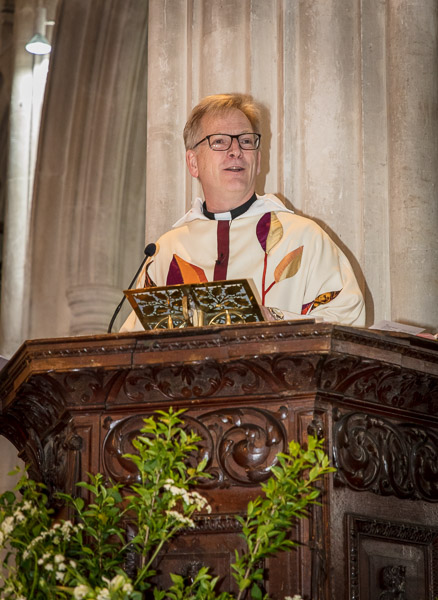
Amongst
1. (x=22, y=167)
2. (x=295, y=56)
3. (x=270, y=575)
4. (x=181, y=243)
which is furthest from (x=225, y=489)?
(x=22, y=167)

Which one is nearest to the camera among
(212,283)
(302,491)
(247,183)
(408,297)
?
(302,491)

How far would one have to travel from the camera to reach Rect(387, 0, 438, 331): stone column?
18.0ft

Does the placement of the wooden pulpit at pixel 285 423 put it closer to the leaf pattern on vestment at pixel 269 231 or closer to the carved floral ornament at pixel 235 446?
the carved floral ornament at pixel 235 446

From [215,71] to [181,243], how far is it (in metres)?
1.76

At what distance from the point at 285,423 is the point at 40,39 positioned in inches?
363

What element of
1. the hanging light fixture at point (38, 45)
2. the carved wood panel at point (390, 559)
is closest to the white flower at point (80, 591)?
the carved wood panel at point (390, 559)

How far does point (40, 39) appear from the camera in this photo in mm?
11562

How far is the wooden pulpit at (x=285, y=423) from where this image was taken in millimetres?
2973

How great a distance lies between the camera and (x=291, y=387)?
3.03 metres

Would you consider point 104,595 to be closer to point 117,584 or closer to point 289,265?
point 117,584

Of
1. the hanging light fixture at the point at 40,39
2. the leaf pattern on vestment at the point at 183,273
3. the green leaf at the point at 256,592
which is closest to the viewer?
the green leaf at the point at 256,592

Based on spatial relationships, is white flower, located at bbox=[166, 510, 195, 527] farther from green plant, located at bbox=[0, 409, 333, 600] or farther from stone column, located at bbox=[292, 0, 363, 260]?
stone column, located at bbox=[292, 0, 363, 260]

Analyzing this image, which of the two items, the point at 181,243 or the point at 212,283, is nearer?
the point at 212,283

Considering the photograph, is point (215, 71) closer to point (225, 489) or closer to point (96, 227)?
point (225, 489)
